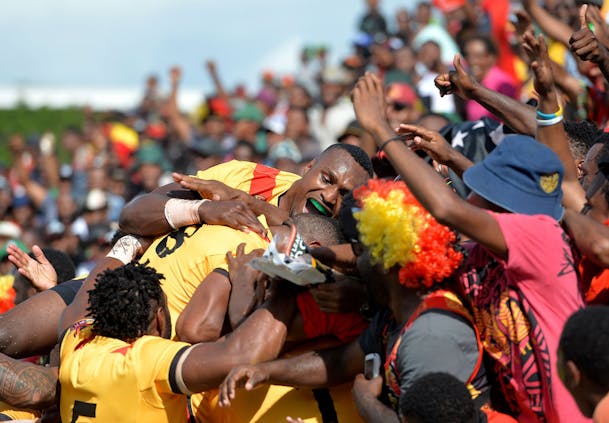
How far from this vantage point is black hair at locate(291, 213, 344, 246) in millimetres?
5078

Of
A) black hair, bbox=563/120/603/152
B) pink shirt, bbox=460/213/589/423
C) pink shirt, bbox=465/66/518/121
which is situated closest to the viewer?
pink shirt, bbox=460/213/589/423

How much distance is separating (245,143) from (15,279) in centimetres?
431

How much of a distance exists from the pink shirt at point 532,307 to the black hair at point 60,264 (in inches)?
137

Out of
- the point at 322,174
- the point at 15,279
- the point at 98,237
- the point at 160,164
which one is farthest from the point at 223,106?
the point at 322,174

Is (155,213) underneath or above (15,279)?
above

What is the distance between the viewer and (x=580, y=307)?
3922 mm

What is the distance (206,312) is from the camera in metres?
4.87

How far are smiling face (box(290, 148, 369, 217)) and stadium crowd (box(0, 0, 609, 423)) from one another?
0.04 feet

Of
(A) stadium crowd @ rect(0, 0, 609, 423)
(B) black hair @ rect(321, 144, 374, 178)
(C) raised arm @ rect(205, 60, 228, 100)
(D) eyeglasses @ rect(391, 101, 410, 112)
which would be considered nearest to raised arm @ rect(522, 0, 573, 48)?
(A) stadium crowd @ rect(0, 0, 609, 423)

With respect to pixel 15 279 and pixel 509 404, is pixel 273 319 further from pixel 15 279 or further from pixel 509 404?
pixel 15 279

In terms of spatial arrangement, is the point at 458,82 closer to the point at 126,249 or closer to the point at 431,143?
the point at 431,143

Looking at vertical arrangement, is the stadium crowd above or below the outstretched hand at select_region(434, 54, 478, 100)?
below

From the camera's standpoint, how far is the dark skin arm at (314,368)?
4.45 m

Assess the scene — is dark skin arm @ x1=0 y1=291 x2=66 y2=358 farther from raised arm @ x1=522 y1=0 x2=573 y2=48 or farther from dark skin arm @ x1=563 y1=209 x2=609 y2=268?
raised arm @ x1=522 y1=0 x2=573 y2=48
